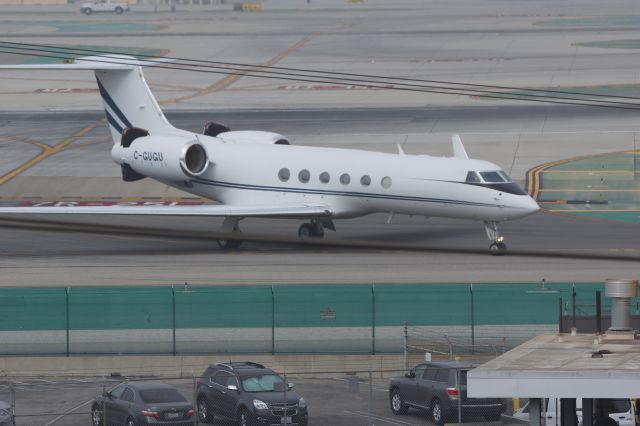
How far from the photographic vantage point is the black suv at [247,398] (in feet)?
89.1

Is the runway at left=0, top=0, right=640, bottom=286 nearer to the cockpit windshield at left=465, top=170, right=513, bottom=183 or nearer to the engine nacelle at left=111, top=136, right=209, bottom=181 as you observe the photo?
the cockpit windshield at left=465, top=170, right=513, bottom=183

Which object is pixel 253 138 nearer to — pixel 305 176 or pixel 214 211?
pixel 305 176

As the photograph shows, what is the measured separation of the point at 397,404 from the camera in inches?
1145

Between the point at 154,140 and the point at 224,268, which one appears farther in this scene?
the point at 154,140

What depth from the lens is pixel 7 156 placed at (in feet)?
211

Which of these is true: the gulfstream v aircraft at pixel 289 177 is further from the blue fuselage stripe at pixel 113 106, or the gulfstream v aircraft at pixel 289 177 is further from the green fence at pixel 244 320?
the green fence at pixel 244 320

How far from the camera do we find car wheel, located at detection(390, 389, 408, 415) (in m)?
28.9

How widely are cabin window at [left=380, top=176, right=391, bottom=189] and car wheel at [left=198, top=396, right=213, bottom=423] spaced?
53.9ft

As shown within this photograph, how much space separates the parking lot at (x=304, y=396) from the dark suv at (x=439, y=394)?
35 cm

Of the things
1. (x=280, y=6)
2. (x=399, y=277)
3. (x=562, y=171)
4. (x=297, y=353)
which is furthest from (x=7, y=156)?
(x=280, y=6)

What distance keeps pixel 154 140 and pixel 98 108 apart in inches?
1289

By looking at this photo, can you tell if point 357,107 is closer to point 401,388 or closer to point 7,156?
point 7,156

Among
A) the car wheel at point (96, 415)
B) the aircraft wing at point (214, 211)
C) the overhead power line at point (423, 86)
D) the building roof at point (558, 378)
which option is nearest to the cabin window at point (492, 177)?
the aircraft wing at point (214, 211)

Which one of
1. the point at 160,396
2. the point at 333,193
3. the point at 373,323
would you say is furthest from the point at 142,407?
the point at 333,193
